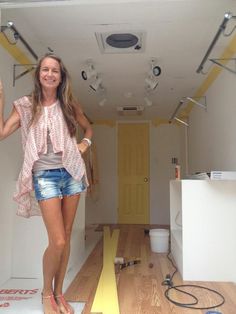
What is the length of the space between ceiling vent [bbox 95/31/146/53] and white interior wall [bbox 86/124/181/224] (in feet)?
10.6

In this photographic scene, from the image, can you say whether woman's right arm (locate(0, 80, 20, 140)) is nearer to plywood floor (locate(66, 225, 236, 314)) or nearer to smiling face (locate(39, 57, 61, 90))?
smiling face (locate(39, 57, 61, 90))

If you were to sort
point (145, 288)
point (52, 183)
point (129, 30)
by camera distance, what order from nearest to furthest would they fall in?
point (52, 183), point (145, 288), point (129, 30)

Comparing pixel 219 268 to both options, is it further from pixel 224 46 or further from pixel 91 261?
pixel 224 46

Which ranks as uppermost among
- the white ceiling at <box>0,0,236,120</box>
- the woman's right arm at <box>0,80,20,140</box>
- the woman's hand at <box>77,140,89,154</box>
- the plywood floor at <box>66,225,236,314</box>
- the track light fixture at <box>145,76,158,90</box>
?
the white ceiling at <box>0,0,236,120</box>

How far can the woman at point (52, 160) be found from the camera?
1.67m

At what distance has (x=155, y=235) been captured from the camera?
11.2 ft

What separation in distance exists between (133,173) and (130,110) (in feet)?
4.54

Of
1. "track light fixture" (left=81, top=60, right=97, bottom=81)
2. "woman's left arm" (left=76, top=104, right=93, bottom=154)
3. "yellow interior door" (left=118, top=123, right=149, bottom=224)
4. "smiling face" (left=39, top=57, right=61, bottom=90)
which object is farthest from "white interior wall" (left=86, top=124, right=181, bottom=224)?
"smiling face" (left=39, top=57, right=61, bottom=90)

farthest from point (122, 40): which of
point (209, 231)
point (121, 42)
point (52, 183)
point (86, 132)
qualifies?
point (209, 231)

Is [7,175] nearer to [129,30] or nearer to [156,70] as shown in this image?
[129,30]

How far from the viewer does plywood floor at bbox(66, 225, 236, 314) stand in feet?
6.20

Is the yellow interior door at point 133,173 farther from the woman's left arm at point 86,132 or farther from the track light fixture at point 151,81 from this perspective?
the woman's left arm at point 86,132

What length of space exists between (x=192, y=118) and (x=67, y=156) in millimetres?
3421

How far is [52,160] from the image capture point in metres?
1.69
